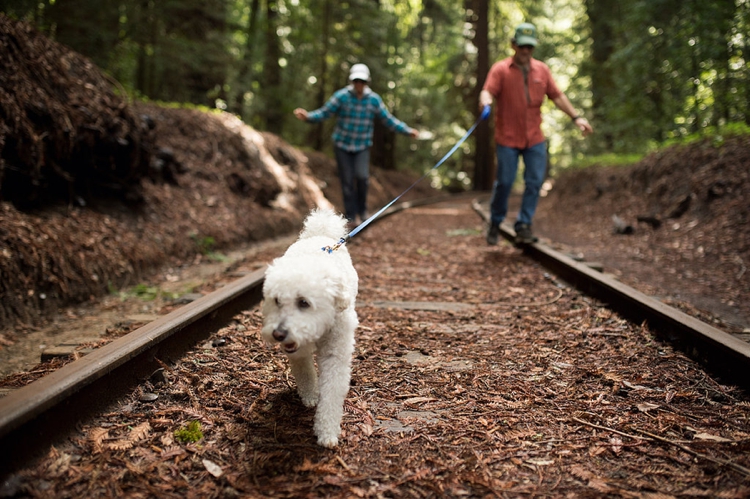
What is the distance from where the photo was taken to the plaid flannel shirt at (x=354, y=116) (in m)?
8.66

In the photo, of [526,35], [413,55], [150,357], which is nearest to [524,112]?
[526,35]

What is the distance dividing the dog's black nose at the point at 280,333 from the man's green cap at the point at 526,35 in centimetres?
592

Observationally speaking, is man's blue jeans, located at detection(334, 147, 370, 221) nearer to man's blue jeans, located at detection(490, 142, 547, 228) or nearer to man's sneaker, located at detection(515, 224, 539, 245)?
man's blue jeans, located at detection(490, 142, 547, 228)

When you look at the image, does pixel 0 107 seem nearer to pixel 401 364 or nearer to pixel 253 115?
pixel 401 364

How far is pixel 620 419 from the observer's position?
108 inches

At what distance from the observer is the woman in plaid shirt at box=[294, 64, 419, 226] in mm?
8539

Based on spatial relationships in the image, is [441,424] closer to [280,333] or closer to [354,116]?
[280,333]

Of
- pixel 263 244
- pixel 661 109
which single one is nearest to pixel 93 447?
pixel 263 244

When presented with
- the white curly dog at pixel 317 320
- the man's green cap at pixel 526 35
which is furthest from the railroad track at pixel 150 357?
the man's green cap at pixel 526 35

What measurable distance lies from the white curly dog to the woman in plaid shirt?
6.10 meters

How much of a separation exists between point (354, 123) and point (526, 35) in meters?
3.08

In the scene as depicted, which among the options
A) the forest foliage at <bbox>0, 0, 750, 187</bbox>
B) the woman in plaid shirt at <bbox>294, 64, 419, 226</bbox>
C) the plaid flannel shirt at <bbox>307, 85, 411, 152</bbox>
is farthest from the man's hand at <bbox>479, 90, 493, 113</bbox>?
the forest foliage at <bbox>0, 0, 750, 187</bbox>

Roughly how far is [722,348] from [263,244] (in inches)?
306

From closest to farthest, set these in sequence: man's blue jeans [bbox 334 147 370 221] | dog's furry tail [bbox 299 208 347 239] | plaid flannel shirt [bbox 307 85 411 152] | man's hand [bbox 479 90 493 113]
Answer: dog's furry tail [bbox 299 208 347 239] → man's hand [bbox 479 90 493 113] → plaid flannel shirt [bbox 307 85 411 152] → man's blue jeans [bbox 334 147 370 221]
